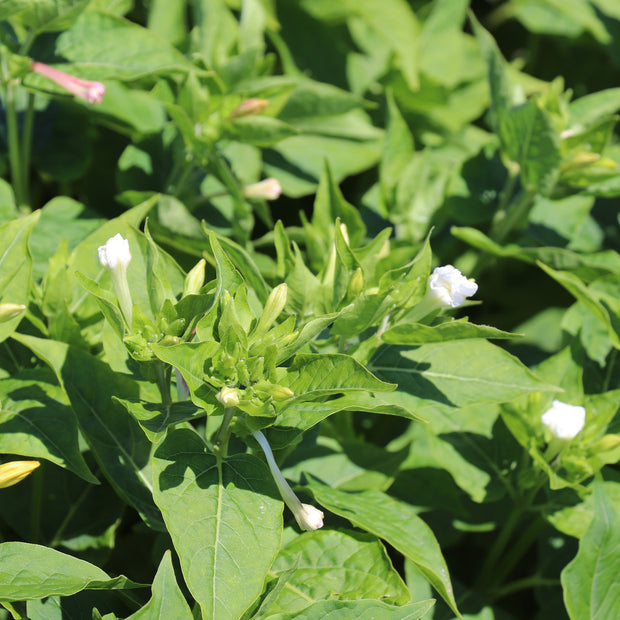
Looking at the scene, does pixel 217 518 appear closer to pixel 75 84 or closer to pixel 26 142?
pixel 75 84

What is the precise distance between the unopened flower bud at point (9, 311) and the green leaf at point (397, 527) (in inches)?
27.8

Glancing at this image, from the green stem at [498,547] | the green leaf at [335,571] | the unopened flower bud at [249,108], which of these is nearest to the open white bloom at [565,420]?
the green stem at [498,547]

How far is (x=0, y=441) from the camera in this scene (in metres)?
1.46

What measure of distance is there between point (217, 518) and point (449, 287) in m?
0.63

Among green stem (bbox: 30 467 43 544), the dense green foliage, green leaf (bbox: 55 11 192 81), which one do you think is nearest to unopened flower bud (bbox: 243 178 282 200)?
the dense green foliage

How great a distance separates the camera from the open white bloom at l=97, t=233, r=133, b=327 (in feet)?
4.62

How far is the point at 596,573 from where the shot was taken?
1.66 m

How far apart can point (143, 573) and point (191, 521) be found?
0.81 m

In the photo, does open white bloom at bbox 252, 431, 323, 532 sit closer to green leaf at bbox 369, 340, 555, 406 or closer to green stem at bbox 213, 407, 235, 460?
green stem at bbox 213, 407, 235, 460

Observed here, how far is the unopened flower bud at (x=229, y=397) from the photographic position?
1.30m

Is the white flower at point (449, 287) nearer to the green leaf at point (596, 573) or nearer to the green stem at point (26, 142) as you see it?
the green leaf at point (596, 573)

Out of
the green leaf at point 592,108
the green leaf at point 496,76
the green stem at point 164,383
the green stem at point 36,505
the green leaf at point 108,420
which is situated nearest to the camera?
the green stem at point 164,383

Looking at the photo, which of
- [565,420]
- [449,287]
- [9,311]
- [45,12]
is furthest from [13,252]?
[565,420]

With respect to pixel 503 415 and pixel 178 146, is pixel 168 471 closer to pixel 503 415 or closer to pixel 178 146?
pixel 503 415
